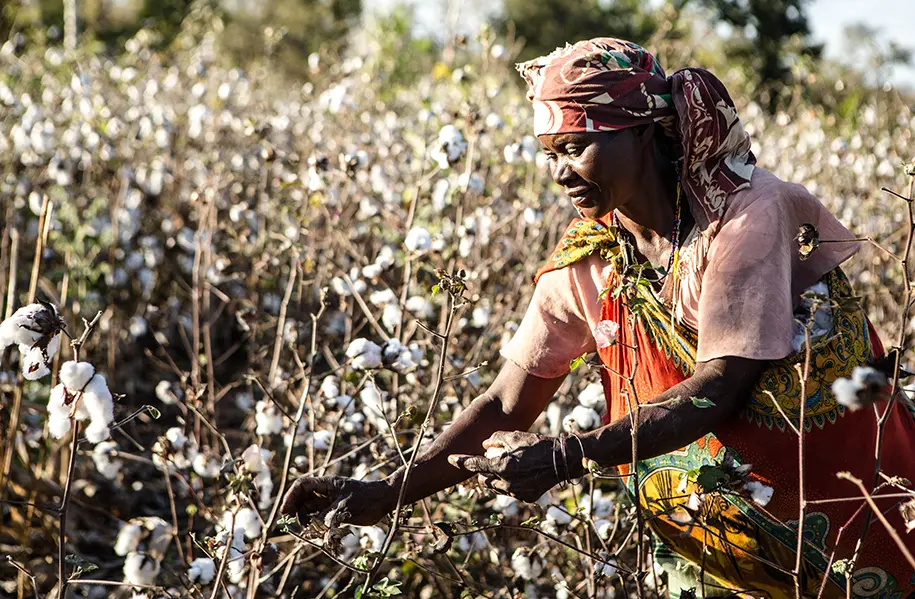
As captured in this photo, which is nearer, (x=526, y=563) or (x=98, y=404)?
(x=98, y=404)

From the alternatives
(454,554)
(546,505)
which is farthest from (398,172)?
(546,505)

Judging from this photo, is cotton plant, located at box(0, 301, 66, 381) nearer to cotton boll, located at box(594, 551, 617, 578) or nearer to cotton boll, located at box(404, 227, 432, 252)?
cotton boll, located at box(594, 551, 617, 578)

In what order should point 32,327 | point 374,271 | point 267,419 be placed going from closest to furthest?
point 32,327, point 267,419, point 374,271

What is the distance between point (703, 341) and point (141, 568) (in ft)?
3.42

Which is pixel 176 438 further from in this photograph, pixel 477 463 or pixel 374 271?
pixel 477 463

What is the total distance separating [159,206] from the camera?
5242 millimetres

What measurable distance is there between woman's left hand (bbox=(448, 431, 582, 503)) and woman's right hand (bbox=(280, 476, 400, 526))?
31 cm

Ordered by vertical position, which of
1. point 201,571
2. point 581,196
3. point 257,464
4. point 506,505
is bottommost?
point 506,505

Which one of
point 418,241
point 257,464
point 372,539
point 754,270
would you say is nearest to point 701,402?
point 754,270

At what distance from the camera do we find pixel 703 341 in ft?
5.23

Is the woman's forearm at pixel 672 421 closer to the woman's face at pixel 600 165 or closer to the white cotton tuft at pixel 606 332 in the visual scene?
the white cotton tuft at pixel 606 332

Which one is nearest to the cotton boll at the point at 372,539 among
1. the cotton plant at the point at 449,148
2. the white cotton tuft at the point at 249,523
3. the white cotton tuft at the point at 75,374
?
the white cotton tuft at the point at 249,523

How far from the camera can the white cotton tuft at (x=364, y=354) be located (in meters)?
2.17

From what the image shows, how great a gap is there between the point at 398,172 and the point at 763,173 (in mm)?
3875
